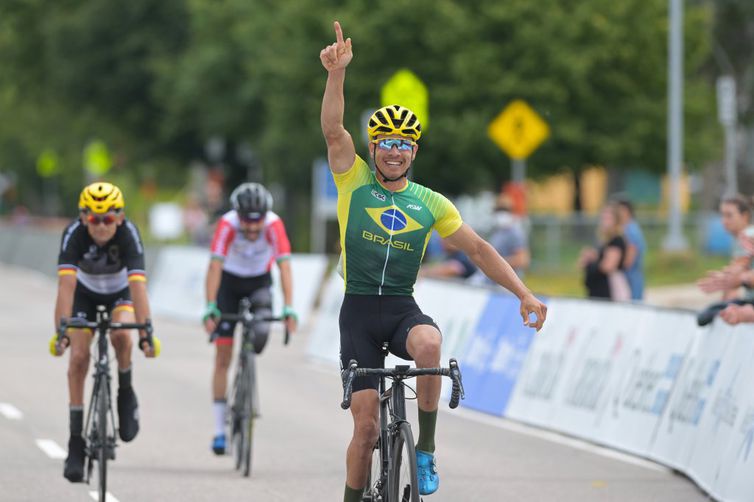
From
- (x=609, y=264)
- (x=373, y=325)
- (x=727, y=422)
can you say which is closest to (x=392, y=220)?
(x=373, y=325)

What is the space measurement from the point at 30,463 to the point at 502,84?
26.7 meters

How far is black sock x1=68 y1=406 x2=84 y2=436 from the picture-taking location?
10.3 metres

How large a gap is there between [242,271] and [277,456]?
1341mm

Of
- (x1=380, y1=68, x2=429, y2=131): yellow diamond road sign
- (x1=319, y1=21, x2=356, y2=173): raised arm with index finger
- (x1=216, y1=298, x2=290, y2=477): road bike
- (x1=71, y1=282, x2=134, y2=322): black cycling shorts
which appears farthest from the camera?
(x1=380, y1=68, x2=429, y2=131): yellow diamond road sign

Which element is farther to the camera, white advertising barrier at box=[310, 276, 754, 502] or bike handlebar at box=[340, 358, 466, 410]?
white advertising barrier at box=[310, 276, 754, 502]

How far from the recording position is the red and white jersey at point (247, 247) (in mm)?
12156

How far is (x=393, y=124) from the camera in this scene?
7969 millimetres

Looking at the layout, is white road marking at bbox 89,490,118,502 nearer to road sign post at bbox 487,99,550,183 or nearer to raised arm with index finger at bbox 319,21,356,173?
raised arm with index finger at bbox 319,21,356,173

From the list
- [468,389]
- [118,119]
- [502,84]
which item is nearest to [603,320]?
[468,389]

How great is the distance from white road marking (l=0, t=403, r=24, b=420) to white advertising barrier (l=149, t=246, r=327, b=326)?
9.44 meters

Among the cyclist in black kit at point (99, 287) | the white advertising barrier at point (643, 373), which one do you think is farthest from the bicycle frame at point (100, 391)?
the white advertising barrier at point (643, 373)

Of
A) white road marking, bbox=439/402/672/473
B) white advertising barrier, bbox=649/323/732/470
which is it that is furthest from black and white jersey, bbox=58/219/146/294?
white road marking, bbox=439/402/672/473

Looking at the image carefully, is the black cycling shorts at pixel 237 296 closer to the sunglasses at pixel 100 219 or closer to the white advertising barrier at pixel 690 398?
the sunglasses at pixel 100 219

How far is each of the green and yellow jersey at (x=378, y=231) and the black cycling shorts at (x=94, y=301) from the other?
9.69 feet
